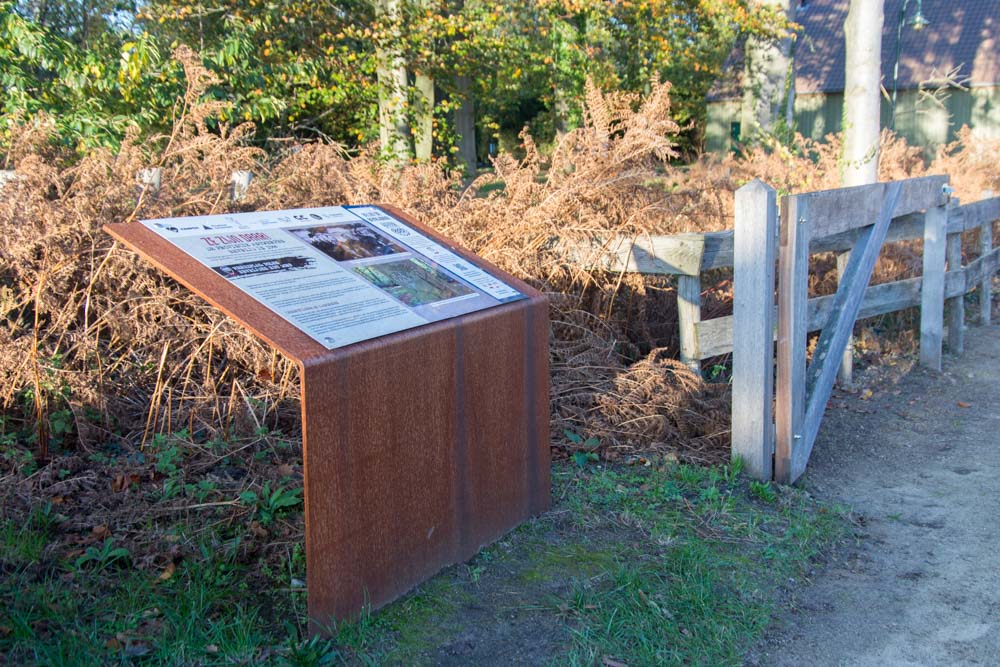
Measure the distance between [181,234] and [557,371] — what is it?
2.93 meters

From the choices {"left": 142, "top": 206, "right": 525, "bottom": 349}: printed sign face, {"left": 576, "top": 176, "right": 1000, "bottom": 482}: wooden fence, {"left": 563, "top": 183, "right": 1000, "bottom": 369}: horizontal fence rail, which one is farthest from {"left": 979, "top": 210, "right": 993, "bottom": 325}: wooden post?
{"left": 142, "top": 206, "right": 525, "bottom": 349}: printed sign face

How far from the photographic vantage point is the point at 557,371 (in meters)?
5.70

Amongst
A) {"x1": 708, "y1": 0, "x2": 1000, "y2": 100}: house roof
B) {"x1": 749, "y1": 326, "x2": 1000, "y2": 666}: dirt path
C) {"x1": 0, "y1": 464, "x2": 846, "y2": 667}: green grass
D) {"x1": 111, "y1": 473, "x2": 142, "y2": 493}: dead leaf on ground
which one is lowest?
{"x1": 749, "y1": 326, "x2": 1000, "y2": 666}: dirt path

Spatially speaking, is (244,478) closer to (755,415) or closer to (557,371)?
(557,371)

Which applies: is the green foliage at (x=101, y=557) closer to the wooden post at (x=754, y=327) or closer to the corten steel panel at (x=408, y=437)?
the corten steel panel at (x=408, y=437)

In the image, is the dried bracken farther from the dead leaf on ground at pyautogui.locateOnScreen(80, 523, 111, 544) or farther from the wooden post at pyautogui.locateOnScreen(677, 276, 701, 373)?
the dead leaf on ground at pyautogui.locateOnScreen(80, 523, 111, 544)

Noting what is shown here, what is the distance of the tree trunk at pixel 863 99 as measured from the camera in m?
10.6

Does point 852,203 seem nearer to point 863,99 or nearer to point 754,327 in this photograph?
point 754,327

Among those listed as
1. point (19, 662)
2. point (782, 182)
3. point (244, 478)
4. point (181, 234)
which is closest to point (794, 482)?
point (244, 478)

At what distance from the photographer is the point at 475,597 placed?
3.45 metres

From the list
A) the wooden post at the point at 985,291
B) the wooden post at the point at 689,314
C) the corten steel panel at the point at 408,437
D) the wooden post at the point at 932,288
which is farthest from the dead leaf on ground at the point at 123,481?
the wooden post at the point at 985,291

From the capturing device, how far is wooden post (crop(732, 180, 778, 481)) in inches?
177

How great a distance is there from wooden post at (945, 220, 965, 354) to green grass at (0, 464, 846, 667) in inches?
182

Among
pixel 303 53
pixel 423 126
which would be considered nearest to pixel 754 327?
pixel 423 126
